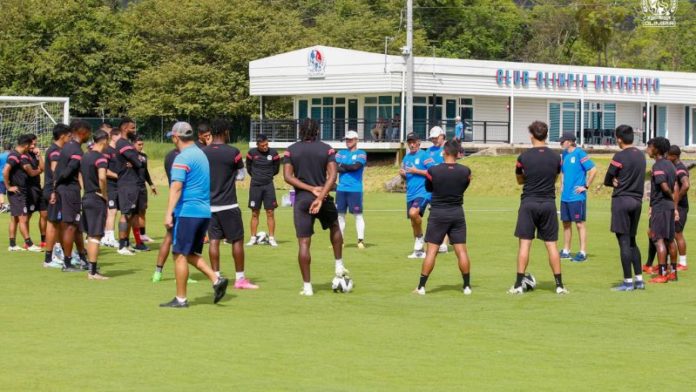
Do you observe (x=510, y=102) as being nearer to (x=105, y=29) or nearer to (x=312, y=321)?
(x=105, y=29)

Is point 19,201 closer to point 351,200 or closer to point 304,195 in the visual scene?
point 351,200

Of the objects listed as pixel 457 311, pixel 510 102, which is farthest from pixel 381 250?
pixel 510 102

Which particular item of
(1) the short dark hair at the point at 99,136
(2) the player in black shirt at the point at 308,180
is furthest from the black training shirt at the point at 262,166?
(2) the player in black shirt at the point at 308,180

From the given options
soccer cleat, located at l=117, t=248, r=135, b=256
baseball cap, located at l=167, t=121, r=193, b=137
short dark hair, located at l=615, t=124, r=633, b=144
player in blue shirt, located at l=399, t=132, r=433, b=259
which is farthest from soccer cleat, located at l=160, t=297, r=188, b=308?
player in blue shirt, located at l=399, t=132, r=433, b=259

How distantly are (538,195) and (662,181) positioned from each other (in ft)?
7.61

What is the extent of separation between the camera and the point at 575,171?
18.3 m

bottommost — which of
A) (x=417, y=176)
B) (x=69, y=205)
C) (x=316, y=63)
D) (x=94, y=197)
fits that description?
(x=69, y=205)

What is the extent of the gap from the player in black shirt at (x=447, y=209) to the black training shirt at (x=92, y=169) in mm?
4723

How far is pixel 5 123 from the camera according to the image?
138 feet

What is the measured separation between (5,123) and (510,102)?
2660 centimetres

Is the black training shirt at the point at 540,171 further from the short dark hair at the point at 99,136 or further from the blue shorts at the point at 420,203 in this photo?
the short dark hair at the point at 99,136

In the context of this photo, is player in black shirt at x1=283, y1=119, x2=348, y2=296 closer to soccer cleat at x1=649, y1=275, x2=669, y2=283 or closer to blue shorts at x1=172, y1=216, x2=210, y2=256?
blue shorts at x1=172, y1=216, x2=210, y2=256

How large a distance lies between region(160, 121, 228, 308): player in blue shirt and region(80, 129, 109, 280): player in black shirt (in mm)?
2972

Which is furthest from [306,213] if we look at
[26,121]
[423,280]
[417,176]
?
[26,121]
